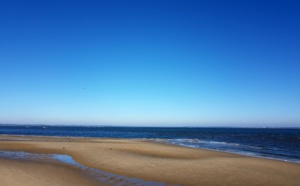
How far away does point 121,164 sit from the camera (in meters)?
18.0

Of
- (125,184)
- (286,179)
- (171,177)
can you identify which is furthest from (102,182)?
(286,179)

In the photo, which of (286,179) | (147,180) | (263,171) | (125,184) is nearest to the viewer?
(125,184)

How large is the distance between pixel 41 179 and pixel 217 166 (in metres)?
11.9

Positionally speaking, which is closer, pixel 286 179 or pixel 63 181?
pixel 63 181

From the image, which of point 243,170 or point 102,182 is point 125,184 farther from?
point 243,170

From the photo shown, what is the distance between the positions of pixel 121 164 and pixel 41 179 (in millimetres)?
6492

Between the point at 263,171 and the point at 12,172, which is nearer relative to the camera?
the point at 12,172

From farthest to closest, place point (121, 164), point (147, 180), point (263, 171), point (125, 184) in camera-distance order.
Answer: point (121, 164) < point (263, 171) < point (147, 180) < point (125, 184)

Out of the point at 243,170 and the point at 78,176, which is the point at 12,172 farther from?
the point at 243,170

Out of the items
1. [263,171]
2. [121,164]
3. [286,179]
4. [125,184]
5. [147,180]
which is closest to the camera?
[125,184]

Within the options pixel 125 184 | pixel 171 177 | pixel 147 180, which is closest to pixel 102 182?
pixel 125 184

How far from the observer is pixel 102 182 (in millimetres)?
12719

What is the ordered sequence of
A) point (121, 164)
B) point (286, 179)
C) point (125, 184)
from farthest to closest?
point (121, 164)
point (286, 179)
point (125, 184)

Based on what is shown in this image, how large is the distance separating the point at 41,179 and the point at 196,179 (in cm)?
817
